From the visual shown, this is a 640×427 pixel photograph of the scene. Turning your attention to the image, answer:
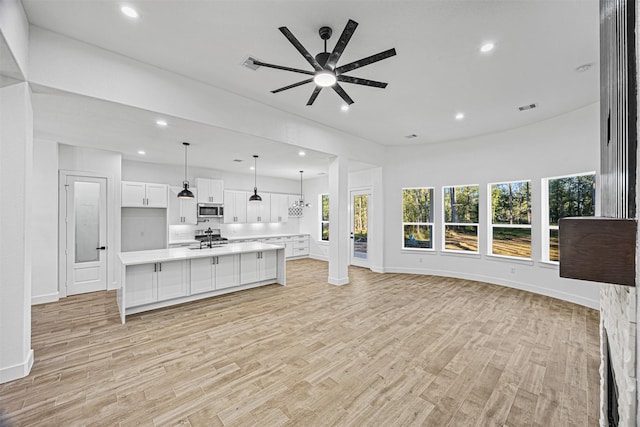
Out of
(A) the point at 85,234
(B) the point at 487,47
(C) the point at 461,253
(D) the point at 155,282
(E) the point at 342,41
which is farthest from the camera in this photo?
(C) the point at 461,253

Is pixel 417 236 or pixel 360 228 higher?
pixel 360 228

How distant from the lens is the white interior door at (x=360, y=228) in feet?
24.5

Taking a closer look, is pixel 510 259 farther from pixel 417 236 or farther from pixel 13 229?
pixel 13 229

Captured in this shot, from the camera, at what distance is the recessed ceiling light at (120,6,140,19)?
92.9 inches

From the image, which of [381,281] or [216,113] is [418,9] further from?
[381,281]

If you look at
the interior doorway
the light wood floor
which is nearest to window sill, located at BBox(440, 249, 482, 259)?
the light wood floor

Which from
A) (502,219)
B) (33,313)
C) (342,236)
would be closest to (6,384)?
(33,313)

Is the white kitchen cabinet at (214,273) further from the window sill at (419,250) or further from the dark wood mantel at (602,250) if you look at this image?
the dark wood mantel at (602,250)

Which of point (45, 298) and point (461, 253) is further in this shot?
point (461, 253)

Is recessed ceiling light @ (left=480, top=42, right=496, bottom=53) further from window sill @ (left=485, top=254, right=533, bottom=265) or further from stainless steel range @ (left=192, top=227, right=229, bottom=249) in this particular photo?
stainless steel range @ (left=192, top=227, right=229, bottom=249)

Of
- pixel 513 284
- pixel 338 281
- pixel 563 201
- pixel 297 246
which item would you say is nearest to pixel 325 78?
pixel 338 281

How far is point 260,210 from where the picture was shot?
8.77m

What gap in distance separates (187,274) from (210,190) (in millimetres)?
3658

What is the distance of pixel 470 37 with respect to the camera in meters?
2.67
